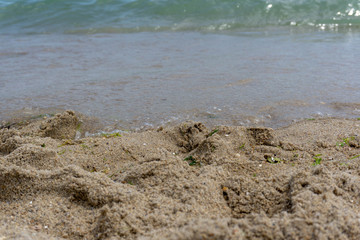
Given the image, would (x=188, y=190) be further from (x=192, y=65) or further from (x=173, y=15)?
(x=173, y=15)

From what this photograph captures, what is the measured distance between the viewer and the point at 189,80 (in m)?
4.57

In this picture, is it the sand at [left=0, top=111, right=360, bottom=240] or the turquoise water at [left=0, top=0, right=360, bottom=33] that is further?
the turquoise water at [left=0, top=0, right=360, bottom=33]

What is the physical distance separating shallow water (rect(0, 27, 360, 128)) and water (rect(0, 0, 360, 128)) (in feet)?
0.04

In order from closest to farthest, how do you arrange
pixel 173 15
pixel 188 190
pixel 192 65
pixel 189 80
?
1. pixel 188 190
2. pixel 189 80
3. pixel 192 65
4. pixel 173 15

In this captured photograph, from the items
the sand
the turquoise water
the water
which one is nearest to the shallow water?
the water

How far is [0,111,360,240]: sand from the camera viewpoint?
1.43 m

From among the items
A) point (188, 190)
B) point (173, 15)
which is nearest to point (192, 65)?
point (188, 190)

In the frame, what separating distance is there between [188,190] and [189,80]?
2893 mm

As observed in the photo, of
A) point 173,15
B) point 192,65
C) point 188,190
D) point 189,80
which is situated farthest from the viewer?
point 173,15

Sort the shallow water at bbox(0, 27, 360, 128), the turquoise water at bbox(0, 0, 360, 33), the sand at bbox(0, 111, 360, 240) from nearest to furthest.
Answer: the sand at bbox(0, 111, 360, 240)
the shallow water at bbox(0, 27, 360, 128)
the turquoise water at bbox(0, 0, 360, 33)

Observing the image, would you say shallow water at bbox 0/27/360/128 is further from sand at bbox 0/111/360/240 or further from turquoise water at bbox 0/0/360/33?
turquoise water at bbox 0/0/360/33

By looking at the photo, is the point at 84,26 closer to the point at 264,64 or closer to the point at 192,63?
Answer: the point at 192,63

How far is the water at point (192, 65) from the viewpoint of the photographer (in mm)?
3729

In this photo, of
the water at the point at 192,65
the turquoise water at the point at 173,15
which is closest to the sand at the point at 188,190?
the water at the point at 192,65
